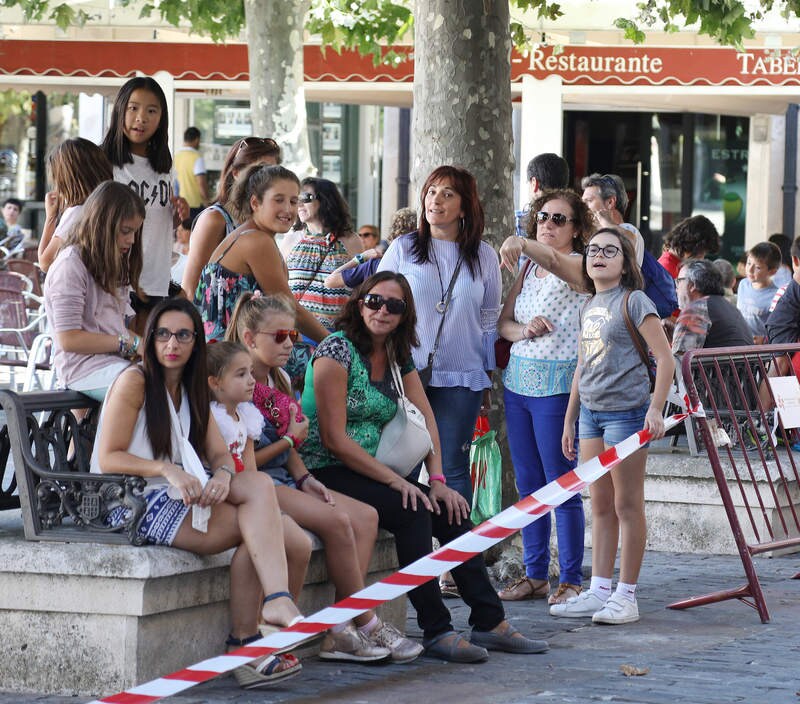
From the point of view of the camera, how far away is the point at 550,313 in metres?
7.21

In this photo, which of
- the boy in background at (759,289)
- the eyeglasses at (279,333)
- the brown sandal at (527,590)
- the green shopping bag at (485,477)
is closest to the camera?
the eyeglasses at (279,333)

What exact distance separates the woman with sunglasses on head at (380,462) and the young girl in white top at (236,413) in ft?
1.45

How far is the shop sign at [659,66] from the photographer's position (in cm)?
1497

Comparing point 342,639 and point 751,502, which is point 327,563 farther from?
point 751,502

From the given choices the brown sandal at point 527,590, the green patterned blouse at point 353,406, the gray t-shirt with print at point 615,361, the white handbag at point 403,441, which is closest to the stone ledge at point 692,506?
the brown sandal at point 527,590

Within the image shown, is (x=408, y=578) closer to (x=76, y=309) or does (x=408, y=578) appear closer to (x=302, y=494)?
(x=302, y=494)

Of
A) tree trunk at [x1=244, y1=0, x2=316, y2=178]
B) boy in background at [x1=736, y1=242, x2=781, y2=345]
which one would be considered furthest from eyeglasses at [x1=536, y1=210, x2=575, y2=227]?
tree trunk at [x1=244, y1=0, x2=316, y2=178]

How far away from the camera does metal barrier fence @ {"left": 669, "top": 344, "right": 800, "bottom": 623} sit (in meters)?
7.16

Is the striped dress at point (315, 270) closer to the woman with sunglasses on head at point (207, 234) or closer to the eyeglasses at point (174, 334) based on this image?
the woman with sunglasses on head at point (207, 234)

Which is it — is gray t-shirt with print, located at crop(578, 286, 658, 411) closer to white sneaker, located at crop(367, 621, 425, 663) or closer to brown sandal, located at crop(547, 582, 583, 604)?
brown sandal, located at crop(547, 582, 583, 604)

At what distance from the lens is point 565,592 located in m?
7.22

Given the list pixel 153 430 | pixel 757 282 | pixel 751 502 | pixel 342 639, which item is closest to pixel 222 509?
pixel 153 430

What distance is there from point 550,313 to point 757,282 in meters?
5.46

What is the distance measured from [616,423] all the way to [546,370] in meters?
0.46
